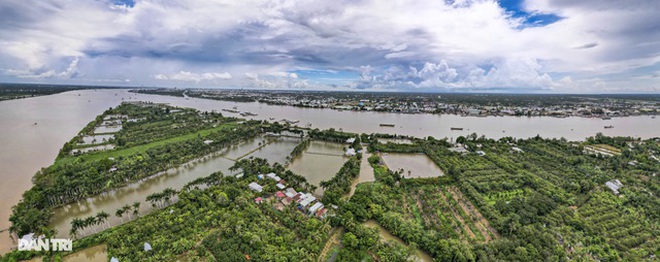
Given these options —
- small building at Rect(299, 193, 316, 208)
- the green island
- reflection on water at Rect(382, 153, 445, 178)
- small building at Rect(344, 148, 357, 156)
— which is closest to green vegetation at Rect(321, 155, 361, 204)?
the green island

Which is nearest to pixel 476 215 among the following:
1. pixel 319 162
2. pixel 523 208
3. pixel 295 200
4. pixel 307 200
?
pixel 523 208

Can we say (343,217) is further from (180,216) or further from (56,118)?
(56,118)

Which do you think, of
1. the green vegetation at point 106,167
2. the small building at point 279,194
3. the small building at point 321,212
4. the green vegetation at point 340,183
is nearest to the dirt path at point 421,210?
the green vegetation at point 340,183

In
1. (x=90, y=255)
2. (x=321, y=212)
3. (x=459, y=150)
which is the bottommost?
(x=90, y=255)

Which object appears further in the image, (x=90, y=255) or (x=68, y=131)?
(x=68, y=131)

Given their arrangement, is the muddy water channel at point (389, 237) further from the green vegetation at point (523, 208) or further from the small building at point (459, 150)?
the small building at point (459, 150)

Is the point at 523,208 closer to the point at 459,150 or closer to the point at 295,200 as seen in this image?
the point at 459,150
